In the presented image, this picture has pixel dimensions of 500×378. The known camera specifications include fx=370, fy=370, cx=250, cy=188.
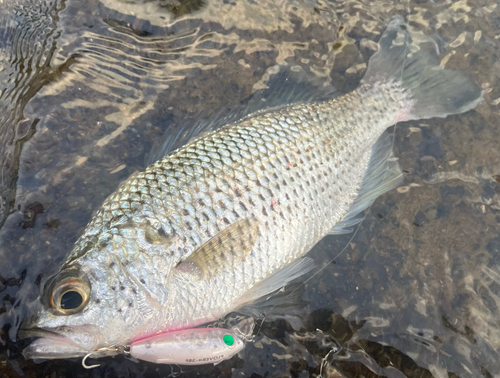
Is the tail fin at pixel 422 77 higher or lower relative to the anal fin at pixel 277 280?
higher

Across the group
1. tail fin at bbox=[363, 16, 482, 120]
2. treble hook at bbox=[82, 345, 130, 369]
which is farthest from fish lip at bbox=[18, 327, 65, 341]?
tail fin at bbox=[363, 16, 482, 120]

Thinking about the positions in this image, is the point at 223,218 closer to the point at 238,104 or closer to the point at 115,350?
the point at 115,350

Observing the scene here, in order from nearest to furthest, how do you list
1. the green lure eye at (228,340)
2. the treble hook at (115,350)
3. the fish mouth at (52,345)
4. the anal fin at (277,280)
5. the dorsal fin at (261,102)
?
the fish mouth at (52,345), the treble hook at (115,350), the green lure eye at (228,340), the anal fin at (277,280), the dorsal fin at (261,102)

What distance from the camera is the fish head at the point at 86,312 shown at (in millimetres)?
2145

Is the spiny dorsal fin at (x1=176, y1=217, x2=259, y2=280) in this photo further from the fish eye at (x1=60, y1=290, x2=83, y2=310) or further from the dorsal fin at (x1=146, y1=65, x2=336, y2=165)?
the dorsal fin at (x1=146, y1=65, x2=336, y2=165)

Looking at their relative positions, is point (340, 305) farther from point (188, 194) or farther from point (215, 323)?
point (188, 194)

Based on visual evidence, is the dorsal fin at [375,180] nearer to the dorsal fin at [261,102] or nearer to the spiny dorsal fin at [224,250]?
the dorsal fin at [261,102]

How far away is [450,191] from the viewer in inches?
128

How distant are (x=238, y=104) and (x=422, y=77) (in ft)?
5.54

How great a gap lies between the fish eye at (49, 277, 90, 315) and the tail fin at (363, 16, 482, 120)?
2.81 m

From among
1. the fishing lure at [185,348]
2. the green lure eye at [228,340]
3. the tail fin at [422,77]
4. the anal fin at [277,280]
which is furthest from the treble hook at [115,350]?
the tail fin at [422,77]

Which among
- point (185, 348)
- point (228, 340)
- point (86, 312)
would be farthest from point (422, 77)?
point (86, 312)

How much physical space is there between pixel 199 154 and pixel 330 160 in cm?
100

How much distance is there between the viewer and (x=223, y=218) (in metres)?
2.48
